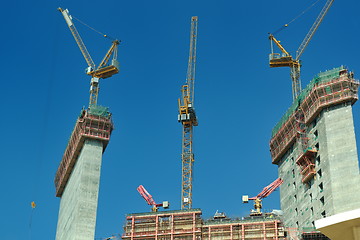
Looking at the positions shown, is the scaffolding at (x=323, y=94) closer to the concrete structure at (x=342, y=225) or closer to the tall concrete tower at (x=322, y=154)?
the tall concrete tower at (x=322, y=154)

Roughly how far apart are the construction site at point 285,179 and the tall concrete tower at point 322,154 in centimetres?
21

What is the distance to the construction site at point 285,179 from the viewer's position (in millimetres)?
145500

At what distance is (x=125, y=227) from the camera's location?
172 metres

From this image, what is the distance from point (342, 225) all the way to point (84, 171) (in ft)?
434

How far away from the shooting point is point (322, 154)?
151 meters

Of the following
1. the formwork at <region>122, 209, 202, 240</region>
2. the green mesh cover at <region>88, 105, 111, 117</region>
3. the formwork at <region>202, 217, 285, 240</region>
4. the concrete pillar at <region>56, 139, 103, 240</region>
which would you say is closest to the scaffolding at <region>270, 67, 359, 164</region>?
the formwork at <region>202, 217, 285, 240</region>

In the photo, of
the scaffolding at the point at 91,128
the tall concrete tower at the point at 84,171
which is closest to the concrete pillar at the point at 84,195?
the tall concrete tower at the point at 84,171

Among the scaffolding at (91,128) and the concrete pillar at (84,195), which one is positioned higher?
the scaffolding at (91,128)

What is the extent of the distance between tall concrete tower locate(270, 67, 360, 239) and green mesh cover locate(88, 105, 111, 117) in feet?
165

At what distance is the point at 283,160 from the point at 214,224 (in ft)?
97.8

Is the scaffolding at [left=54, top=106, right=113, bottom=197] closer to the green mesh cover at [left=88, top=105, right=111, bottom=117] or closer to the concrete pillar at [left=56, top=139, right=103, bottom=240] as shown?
the green mesh cover at [left=88, top=105, right=111, bottom=117]

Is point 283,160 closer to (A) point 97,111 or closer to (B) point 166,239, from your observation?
(B) point 166,239

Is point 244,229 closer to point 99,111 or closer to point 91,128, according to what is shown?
point 91,128

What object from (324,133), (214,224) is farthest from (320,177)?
(214,224)
